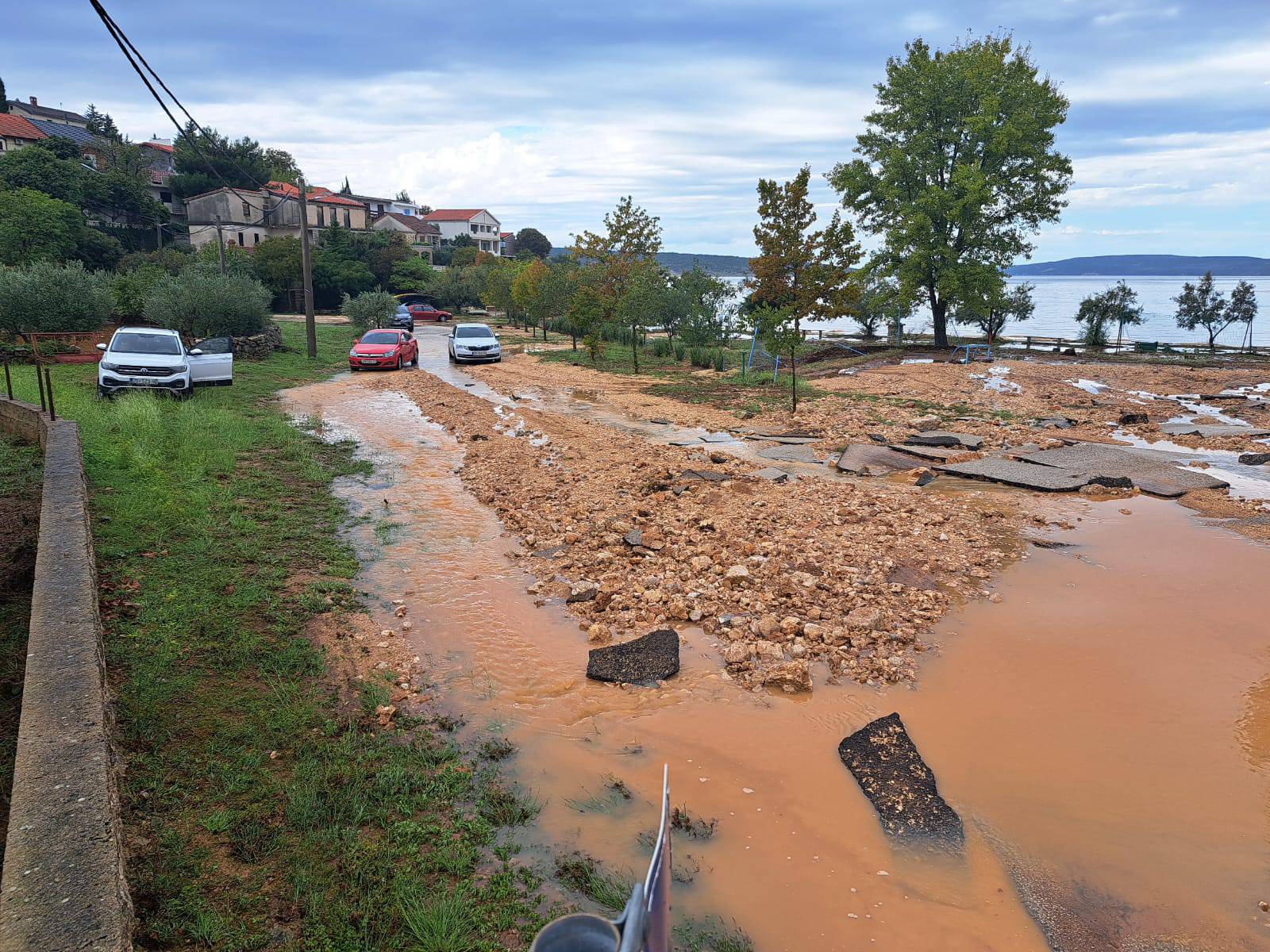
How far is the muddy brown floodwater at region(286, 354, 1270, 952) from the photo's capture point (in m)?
3.92

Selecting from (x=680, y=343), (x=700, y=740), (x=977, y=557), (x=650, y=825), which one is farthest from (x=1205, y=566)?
(x=680, y=343)

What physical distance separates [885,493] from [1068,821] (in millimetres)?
7102

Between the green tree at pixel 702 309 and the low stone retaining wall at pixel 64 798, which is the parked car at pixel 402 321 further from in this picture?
the low stone retaining wall at pixel 64 798

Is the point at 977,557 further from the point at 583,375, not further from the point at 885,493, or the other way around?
the point at 583,375

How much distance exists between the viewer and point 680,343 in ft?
124

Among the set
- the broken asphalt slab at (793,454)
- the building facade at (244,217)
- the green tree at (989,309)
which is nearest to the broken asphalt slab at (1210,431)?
the broken asphalt slab at (793,454)

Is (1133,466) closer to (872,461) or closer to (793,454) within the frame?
(872,461)

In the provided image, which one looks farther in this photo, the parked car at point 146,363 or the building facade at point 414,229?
the building facade at point 414,229

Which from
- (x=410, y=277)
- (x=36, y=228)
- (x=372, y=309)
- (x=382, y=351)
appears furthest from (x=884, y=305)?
(x=36, y=228)

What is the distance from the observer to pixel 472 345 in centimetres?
2981

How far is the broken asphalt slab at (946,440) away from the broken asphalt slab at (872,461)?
108cm

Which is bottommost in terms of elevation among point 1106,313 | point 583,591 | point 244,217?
point 583,591

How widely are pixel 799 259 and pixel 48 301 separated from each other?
71.5ft

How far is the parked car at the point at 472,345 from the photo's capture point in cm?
2972
